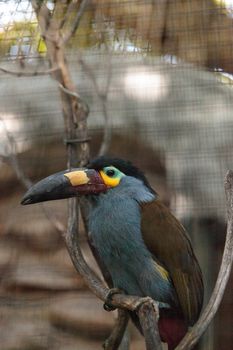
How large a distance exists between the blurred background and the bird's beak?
0.59 m

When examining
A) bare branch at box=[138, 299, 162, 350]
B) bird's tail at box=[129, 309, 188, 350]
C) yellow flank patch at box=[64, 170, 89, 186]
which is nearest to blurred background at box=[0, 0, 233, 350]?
bird's tail at box=[129, 309, 188, 350]

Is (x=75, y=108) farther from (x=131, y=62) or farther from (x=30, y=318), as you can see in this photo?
(x=30, y=318)

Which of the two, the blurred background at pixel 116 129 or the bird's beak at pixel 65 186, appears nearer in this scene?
the bird's beak at pixel 65 186

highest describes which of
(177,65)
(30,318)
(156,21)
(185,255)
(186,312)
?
(156,21)

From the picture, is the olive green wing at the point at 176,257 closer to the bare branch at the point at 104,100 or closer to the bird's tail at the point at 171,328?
the bird's tail at the point at 171,328

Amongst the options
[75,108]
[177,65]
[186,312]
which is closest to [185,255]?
[186,312]

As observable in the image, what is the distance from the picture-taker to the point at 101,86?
270 cm

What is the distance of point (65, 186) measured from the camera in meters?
1.83

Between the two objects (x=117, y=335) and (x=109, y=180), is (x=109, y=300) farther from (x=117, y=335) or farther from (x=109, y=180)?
(x=109, y=180)

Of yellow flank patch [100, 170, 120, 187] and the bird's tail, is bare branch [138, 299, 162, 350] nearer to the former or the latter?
the bird's tail

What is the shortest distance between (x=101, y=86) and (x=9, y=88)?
14.6 inches

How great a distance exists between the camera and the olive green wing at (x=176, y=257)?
192 centimetres

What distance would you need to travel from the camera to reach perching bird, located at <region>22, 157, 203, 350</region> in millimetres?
1906

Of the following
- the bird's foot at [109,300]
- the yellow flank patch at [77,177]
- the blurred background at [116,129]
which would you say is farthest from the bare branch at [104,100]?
the bird's foot at [109,300]
